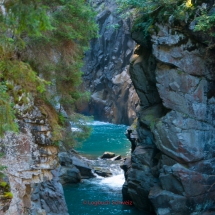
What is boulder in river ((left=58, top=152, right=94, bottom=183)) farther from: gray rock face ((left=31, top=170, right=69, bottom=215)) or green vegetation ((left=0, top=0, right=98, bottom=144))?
green vegetation ((left=0, top=0, right=98, bottom=144))

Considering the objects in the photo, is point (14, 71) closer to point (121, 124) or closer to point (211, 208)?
point (211, 208)

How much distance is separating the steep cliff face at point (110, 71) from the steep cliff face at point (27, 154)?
32.9 meters

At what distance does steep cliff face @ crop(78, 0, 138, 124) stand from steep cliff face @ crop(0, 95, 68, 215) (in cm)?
3294

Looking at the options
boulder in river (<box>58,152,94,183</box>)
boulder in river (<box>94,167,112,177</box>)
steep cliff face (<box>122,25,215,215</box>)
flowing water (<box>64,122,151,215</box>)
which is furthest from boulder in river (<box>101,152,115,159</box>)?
steep cliff face (<box>122,25,215,215</box>)

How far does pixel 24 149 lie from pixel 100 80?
4203cm

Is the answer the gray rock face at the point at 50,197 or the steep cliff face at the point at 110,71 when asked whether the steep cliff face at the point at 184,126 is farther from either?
the steep cliff face at the point at 110,71

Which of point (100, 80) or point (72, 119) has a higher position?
point (100, 80)

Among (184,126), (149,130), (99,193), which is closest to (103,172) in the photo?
(99,193)

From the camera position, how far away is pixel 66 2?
12641 mm

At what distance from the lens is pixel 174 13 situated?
52.4 ft

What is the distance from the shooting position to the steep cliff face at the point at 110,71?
46.4 meters

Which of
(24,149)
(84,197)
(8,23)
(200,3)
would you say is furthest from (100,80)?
(8,23)

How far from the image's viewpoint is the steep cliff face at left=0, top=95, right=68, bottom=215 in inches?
413

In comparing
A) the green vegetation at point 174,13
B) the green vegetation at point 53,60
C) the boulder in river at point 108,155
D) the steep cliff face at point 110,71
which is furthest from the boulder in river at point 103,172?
the steep cliff face at point 110,71
